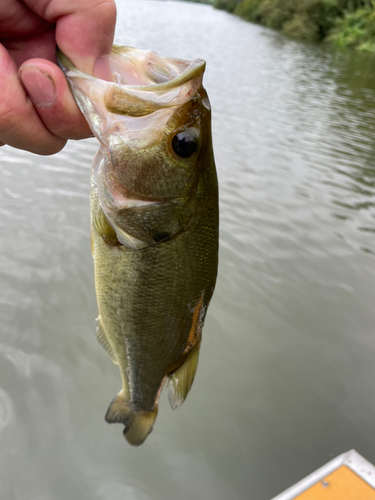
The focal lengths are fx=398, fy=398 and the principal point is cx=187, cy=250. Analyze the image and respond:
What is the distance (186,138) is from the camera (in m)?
1.32

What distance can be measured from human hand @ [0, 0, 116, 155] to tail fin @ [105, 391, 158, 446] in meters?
1.30

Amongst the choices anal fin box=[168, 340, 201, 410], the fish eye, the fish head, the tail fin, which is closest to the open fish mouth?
the fish head

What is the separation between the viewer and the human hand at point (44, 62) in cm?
112

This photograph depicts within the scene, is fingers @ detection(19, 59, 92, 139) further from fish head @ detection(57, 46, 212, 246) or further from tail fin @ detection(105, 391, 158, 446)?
tail fin @ detection(105, 391, 158, 446)

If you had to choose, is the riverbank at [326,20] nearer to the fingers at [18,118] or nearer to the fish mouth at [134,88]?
the fish mouth at [134,88]

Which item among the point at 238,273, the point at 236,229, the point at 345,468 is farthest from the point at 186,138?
the point at 236,229

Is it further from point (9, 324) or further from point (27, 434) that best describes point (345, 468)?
point (9, 324)

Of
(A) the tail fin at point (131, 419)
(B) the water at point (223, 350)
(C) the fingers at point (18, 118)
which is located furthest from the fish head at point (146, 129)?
(B) the water at point (223, 350)

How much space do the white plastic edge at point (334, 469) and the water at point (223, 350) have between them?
2.15 ft

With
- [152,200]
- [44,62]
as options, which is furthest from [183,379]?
[44,62]

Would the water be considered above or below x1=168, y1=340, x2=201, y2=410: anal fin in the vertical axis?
below

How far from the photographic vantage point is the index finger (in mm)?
1119

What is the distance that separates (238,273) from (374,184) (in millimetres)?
4364

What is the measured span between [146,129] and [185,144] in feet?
0.46
